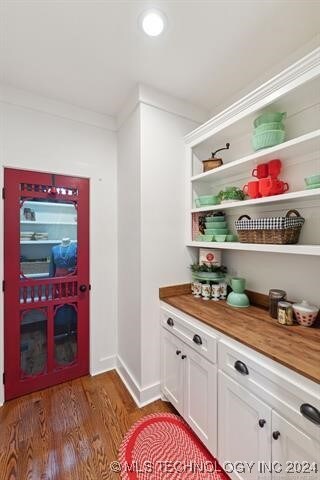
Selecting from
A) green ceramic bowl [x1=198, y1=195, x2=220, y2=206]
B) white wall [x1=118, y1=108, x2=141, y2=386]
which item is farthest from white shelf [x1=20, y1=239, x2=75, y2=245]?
green ceramic bowl [x1=198, y1=195, x2=220, y2=206]

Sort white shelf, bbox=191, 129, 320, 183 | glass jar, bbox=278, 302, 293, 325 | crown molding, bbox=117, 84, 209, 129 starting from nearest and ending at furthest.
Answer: white shelf, bbox=191, 129, 320, 183
glass jar, bbox=278, 302, 293, 325
crown molding, bbox=117, 84, 209, 129

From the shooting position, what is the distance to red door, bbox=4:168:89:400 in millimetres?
1850

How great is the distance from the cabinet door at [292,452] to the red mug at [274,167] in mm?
1392

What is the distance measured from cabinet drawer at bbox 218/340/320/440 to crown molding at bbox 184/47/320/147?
149cm

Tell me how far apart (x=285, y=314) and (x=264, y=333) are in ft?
0.77

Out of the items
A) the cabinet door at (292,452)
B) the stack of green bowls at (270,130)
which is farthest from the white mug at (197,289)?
the stack of green bowls at (270,130)

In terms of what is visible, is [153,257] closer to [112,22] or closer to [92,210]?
[92,210]

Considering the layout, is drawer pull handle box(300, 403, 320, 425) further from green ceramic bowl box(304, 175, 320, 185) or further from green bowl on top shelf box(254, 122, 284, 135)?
green bowl on top shelf box(254, 122, 284, 135)

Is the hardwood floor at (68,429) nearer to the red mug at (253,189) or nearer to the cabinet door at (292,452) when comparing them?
the cabinet door at (292,452)

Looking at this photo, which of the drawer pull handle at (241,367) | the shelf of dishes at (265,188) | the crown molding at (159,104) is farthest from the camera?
the crown molding at (159,104)

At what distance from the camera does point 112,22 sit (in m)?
1.27

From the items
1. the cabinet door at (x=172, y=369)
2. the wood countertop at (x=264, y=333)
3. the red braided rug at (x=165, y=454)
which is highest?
the wood countertop at (x=264, y=333)

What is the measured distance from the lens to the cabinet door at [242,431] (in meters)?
1.00

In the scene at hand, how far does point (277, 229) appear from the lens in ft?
4.46
